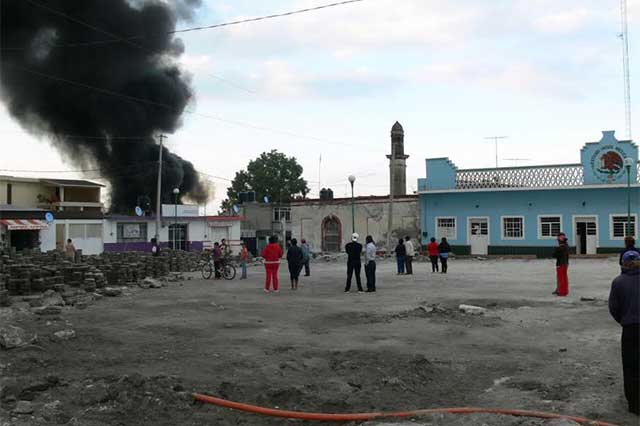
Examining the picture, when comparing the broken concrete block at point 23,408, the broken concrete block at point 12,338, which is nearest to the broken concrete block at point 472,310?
the broken concrete block at point 12,338

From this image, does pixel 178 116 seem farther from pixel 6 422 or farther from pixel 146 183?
pixel 6 422

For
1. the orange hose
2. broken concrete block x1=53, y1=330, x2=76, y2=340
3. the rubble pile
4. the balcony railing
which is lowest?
the orange hose

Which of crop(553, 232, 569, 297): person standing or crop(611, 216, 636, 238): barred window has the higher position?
crop(611, 216, 636, 238): barred window

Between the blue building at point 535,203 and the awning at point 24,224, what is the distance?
81.9ft

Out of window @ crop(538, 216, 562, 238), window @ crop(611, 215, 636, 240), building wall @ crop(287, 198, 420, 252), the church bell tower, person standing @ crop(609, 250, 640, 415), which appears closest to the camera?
person standing @ crop(609, 250, 640, 415)

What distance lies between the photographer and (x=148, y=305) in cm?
1331

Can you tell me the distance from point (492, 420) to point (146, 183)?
55.0m

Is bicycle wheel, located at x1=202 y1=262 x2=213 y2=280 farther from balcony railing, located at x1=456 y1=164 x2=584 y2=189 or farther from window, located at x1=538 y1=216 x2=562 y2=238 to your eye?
window, located at x1=538 y1=216 x2=562 y2=238

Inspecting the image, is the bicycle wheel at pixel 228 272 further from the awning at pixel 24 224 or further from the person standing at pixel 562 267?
the awning at pixel 24 224

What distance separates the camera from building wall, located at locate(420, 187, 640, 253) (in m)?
33.4

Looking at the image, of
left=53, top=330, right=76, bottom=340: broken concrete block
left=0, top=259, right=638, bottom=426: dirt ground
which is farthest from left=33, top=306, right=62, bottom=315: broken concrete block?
left=53, top=330, right=76, bottom=340: broken concrete block

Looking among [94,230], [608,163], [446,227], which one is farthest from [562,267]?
→ [94,230]

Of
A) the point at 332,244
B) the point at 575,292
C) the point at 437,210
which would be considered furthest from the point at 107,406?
the point at 332,244

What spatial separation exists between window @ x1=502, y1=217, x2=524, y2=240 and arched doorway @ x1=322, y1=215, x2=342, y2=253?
11.6 m
